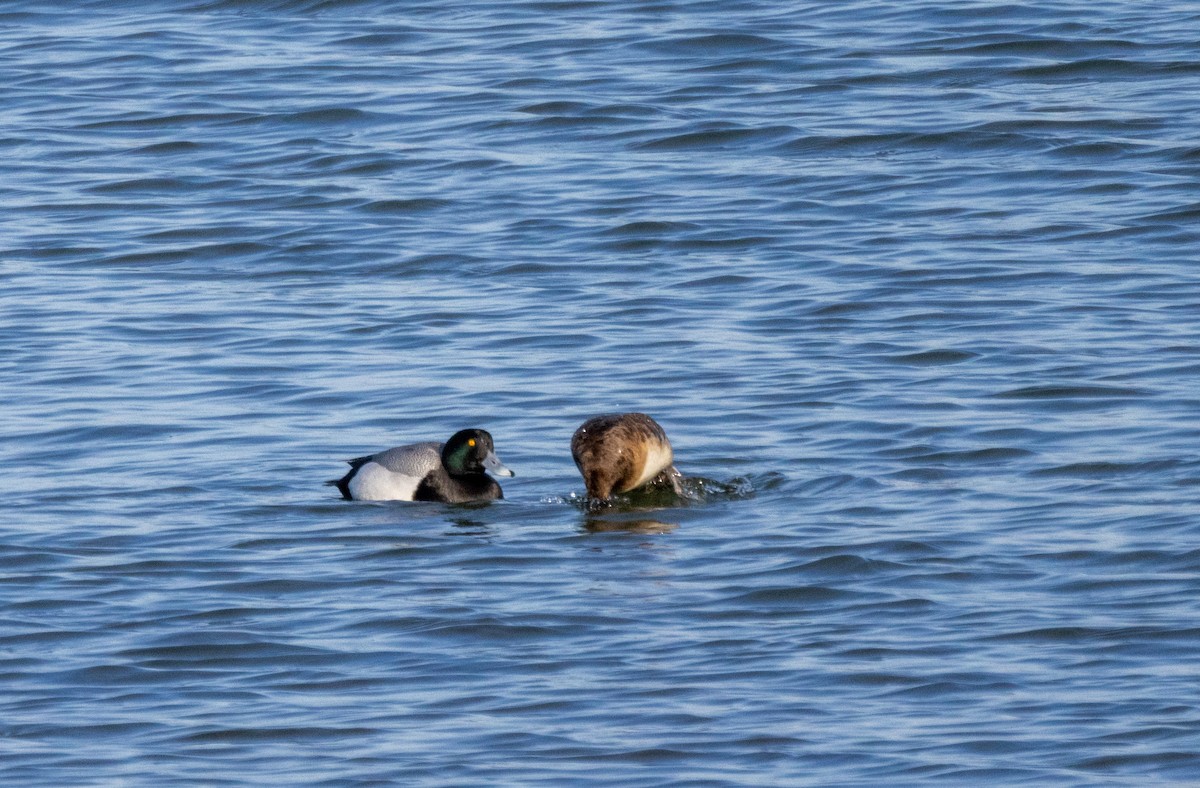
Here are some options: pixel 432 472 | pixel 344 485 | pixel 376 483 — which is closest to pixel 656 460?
pixel 432 472

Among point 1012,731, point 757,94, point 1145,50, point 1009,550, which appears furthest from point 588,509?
point 1145,50

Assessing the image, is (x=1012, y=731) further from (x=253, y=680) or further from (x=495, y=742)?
(x=253, y=680)

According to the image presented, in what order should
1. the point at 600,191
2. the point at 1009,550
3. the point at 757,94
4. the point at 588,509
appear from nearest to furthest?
the point at 1009,550
the point at 588,509
the point at 600,191
the point at 757,94

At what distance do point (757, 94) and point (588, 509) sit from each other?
36.1 feet

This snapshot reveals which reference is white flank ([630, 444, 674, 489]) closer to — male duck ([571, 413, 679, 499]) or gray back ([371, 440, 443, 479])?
male duck ([571, 413, 679, 499])

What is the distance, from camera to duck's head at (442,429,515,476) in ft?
37.3

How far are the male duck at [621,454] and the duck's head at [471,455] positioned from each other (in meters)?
0.42

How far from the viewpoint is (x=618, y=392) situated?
1313 cm

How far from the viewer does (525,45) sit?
24.8m

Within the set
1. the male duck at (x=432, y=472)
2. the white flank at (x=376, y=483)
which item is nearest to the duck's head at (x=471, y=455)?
the male duck at (x=432, y=472)

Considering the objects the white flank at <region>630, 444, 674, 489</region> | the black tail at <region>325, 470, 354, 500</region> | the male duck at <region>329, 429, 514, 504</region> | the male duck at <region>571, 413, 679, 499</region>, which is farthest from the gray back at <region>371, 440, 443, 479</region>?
the white flank at <region>630, 444, 674, 489</region>

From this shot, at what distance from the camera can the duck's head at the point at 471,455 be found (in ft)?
37.3

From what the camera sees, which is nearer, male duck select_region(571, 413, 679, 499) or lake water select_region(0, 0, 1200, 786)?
lake water select_region(0, 0, 1200, 786)

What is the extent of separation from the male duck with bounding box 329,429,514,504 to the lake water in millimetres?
172
